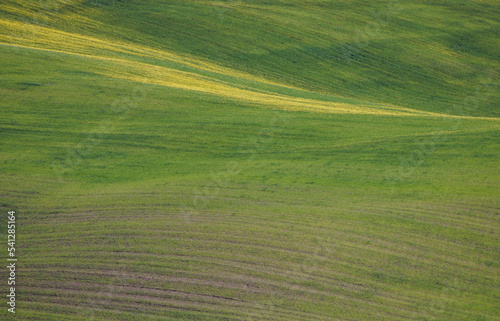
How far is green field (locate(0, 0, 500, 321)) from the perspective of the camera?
12117mm

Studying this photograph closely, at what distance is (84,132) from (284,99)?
40.5ft

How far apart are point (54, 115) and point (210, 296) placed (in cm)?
1476

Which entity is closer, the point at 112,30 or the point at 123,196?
the point at 123,196

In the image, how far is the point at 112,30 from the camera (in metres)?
37.2

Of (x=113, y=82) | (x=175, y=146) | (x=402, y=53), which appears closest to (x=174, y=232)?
(x=175, y=146)

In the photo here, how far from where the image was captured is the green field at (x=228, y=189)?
12117 millimetres

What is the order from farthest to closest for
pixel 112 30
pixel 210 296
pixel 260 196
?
pixel 112 30, pixel 260 196, pixel 210 296

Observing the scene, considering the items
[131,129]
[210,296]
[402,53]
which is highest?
[402,53]

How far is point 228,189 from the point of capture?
676 inches

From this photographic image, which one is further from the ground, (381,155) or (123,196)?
(381,155)

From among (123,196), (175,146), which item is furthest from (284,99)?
(123,196)

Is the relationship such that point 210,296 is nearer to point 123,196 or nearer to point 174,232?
point 174,232

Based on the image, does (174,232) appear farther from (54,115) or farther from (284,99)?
(284,99)

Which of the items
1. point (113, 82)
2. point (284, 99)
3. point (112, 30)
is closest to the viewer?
point (113, 82)
